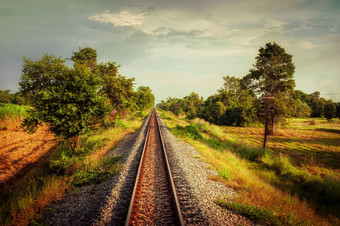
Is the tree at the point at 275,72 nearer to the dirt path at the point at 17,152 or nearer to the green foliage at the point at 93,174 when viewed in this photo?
the green foliage at the point at 93,174

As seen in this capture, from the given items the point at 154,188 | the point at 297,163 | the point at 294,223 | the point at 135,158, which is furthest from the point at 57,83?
the point at 297,163

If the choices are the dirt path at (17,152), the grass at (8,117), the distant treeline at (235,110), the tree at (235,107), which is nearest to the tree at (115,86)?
the dirt path at (17,152)

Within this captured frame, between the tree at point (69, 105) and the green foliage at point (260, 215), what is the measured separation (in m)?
7.86

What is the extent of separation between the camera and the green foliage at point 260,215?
4.14m

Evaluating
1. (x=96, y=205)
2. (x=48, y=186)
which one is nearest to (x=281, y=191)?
(x=96, y=205)

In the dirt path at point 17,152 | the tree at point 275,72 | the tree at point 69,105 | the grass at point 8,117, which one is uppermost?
the tree at point 275,72

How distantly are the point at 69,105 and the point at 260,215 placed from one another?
9.35m

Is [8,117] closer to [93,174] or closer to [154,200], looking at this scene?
[93,174]

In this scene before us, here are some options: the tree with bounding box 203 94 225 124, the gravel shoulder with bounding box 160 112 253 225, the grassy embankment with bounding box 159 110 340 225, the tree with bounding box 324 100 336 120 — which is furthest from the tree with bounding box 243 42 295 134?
the tree with bounding box 324 100 336 120

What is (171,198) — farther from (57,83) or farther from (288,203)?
(57,83)

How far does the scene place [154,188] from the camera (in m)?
5.70

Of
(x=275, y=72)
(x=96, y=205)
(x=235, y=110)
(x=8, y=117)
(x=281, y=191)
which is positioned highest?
(x=275, y=72)

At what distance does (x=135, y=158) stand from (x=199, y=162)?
13.8 ft

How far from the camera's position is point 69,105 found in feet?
23.2
